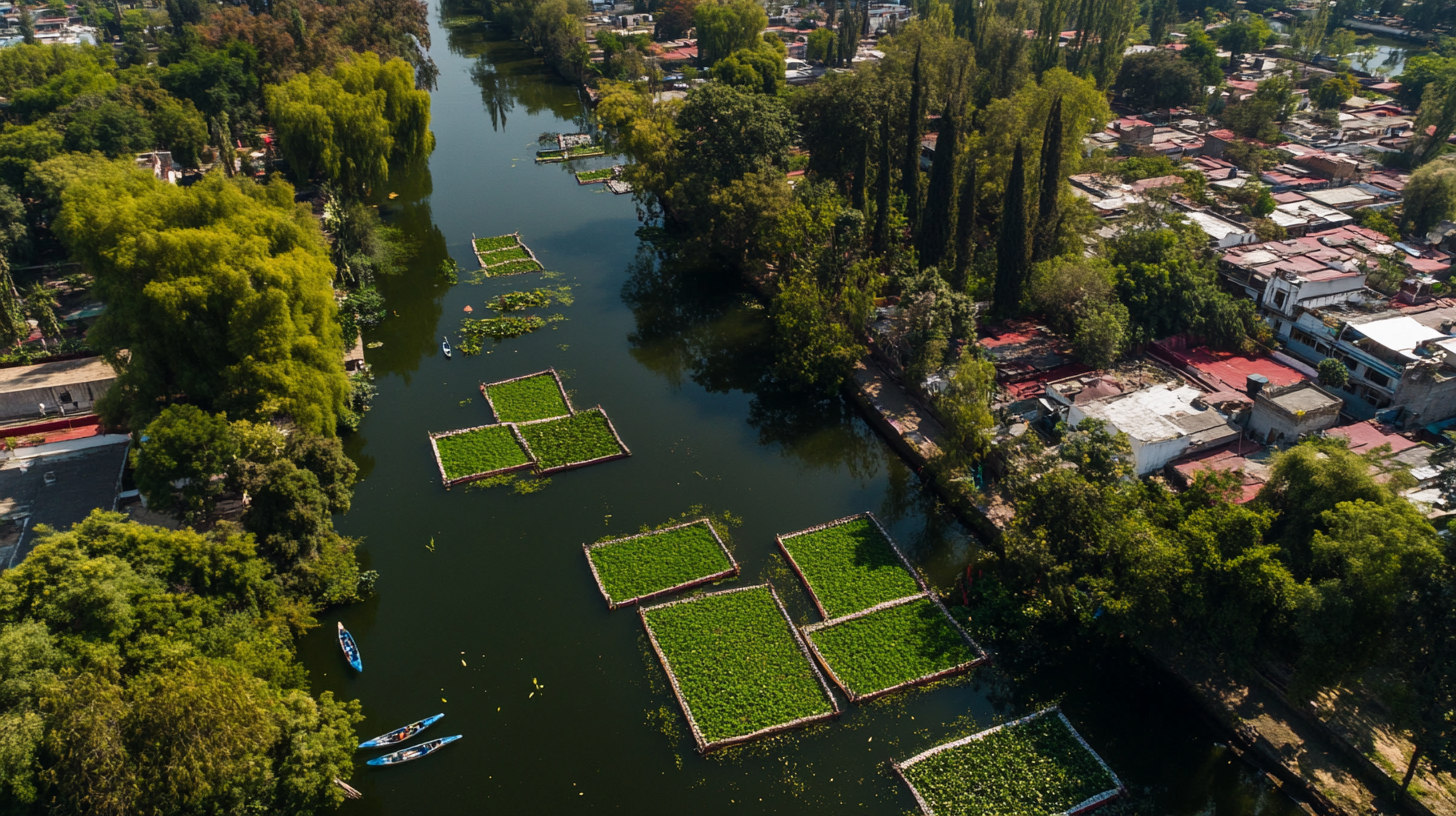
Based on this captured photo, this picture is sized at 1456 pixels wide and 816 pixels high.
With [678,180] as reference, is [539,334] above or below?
below

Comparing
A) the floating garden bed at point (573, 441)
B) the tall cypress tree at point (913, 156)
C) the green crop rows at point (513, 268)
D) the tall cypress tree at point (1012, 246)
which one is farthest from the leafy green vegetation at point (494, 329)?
the tall cypress tree at point (1012, 246)

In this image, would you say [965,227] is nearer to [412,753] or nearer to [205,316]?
[412,753]

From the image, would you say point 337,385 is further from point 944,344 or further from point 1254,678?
point 1254,678

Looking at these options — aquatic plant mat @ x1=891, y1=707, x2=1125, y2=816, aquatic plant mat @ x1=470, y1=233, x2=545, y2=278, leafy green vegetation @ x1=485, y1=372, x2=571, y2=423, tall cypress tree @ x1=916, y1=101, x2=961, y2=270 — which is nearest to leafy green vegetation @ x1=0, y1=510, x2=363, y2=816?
leafy green vegetation @ x1=485, y1=372, x2=571, y2=423

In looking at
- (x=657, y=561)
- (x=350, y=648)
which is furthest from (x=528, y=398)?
(x=350, y=648)

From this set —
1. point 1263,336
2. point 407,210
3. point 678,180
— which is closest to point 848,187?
point 678,180

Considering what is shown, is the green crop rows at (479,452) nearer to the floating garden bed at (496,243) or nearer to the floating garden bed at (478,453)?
the floating garden bed at (478,453)
